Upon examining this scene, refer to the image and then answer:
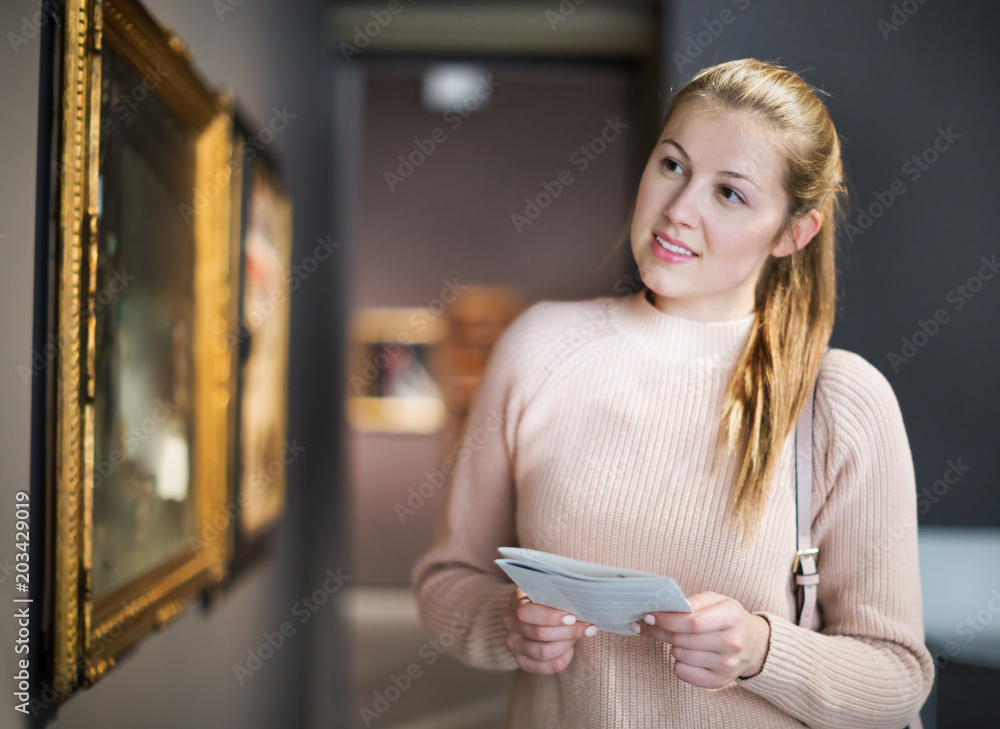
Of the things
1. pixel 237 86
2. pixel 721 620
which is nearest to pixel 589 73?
pixel 237 86

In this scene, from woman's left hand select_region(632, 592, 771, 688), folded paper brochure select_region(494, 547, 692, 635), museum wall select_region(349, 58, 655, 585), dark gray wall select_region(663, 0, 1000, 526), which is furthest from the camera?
museum wall select_region(349, 58, 655, 585)

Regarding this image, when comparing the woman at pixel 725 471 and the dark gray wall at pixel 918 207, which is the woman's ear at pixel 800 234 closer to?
the woman at pixel 725 471

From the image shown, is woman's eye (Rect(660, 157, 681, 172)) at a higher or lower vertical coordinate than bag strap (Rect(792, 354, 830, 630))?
higher

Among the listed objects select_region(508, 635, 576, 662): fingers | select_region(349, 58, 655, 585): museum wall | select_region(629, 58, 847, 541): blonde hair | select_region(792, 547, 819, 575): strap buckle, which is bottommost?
select_region(508, 635, 576, 662): fingers

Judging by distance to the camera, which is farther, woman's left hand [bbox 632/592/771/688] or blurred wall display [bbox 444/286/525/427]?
blurred wall display [bbox 444/286/525/427]

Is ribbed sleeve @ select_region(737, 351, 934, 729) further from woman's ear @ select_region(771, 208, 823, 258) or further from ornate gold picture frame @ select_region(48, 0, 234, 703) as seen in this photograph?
ornate gold picture frame @ select_region(48, 0, 234, 703)

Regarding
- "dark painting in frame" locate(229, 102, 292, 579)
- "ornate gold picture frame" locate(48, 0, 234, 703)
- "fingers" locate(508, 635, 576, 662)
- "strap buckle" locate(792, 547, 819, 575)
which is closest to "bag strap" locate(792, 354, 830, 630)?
"strap buckle" locate(792, 547, 819, 575)

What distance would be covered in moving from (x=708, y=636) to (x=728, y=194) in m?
0.66

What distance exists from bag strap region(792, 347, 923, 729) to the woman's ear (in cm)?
26

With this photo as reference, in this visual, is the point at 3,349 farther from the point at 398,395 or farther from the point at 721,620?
the point at 398,395

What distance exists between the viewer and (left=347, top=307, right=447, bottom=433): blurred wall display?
688 centimetres

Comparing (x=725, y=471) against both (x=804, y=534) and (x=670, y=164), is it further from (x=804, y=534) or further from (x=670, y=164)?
(x=670, y=164)

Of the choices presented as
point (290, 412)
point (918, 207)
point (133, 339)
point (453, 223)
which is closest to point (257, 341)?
point (290, 412)

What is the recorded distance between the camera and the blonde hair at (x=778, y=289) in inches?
47.6
